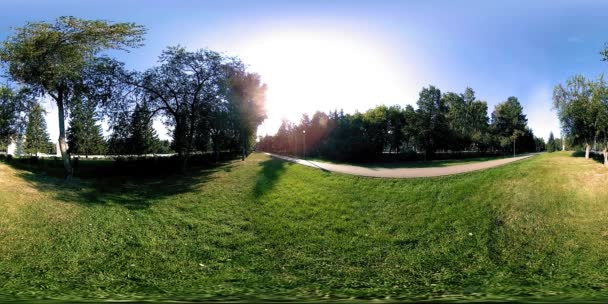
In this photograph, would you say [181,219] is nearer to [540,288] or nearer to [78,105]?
[540,288]

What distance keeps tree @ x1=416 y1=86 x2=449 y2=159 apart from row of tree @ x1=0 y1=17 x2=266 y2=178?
660 inches

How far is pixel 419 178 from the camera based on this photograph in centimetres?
1467

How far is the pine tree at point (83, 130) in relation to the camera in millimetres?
23389

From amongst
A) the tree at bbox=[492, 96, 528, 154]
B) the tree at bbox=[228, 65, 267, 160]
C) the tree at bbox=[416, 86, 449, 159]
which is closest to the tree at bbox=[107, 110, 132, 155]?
the tree at bbox=[228, 65, 267, 160]


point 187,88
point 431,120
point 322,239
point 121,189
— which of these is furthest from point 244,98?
point 431,120

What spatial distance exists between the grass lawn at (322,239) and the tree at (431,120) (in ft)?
56.8

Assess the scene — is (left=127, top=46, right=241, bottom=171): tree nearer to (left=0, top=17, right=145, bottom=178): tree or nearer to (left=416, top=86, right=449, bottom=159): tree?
(left=0, top=17, right=145, bottom=178): tree

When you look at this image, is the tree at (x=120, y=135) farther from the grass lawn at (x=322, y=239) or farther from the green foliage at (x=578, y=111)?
the green foliage at (x=578, y=111)

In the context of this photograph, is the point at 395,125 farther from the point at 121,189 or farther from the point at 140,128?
the point at 121,189

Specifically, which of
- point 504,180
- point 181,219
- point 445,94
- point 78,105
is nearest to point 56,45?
point 78,105

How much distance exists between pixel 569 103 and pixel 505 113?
6.19 meters

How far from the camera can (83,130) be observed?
121 ft

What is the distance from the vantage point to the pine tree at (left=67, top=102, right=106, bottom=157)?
23.4 m

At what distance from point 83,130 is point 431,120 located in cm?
3611
